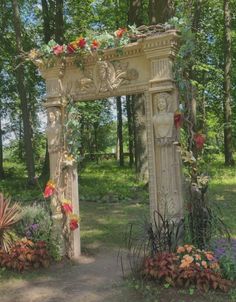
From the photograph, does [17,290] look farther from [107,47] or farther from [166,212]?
[107,47]

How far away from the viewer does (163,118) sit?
5.65 meters

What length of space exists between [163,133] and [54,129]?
6.21 ft

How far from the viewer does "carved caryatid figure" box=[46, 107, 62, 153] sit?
668cm

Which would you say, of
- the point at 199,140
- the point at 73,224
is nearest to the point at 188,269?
A: the point at 199,140

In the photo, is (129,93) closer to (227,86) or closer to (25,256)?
(25,256)

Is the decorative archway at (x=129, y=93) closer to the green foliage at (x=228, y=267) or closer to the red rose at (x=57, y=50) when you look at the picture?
the red rose at (x=57, y=50)

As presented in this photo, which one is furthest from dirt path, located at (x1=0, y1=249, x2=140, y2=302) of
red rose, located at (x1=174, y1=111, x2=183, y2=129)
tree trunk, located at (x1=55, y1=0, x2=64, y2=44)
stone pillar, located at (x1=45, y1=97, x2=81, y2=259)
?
tree trunk, located at (x1=55, y1=0, x2=64, y2=44)

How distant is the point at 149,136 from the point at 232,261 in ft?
6.54

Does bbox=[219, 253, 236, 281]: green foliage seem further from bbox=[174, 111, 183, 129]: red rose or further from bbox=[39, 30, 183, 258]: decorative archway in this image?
bbox=[174, 111, 183, 129]: red rose

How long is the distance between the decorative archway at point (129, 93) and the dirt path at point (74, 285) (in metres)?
0.65

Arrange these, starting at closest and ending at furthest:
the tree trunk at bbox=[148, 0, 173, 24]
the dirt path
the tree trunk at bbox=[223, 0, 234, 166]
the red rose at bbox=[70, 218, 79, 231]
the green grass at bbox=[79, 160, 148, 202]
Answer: the dirt path < the red rose at bbox=[70, 218, 79, 231] < the tree trunk at bbox=[148, 0, 173, 24] < the green grass at bbox=[79, 160, 148, 202] < the tree trunk at bbox=[223, 0, 234, 166]

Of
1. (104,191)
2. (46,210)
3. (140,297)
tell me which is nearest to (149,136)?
(140,297)

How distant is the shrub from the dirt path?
0.22m

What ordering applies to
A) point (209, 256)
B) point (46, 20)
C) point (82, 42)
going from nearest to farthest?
point (209, 256)
point (82, 42)
point (46, 20)
